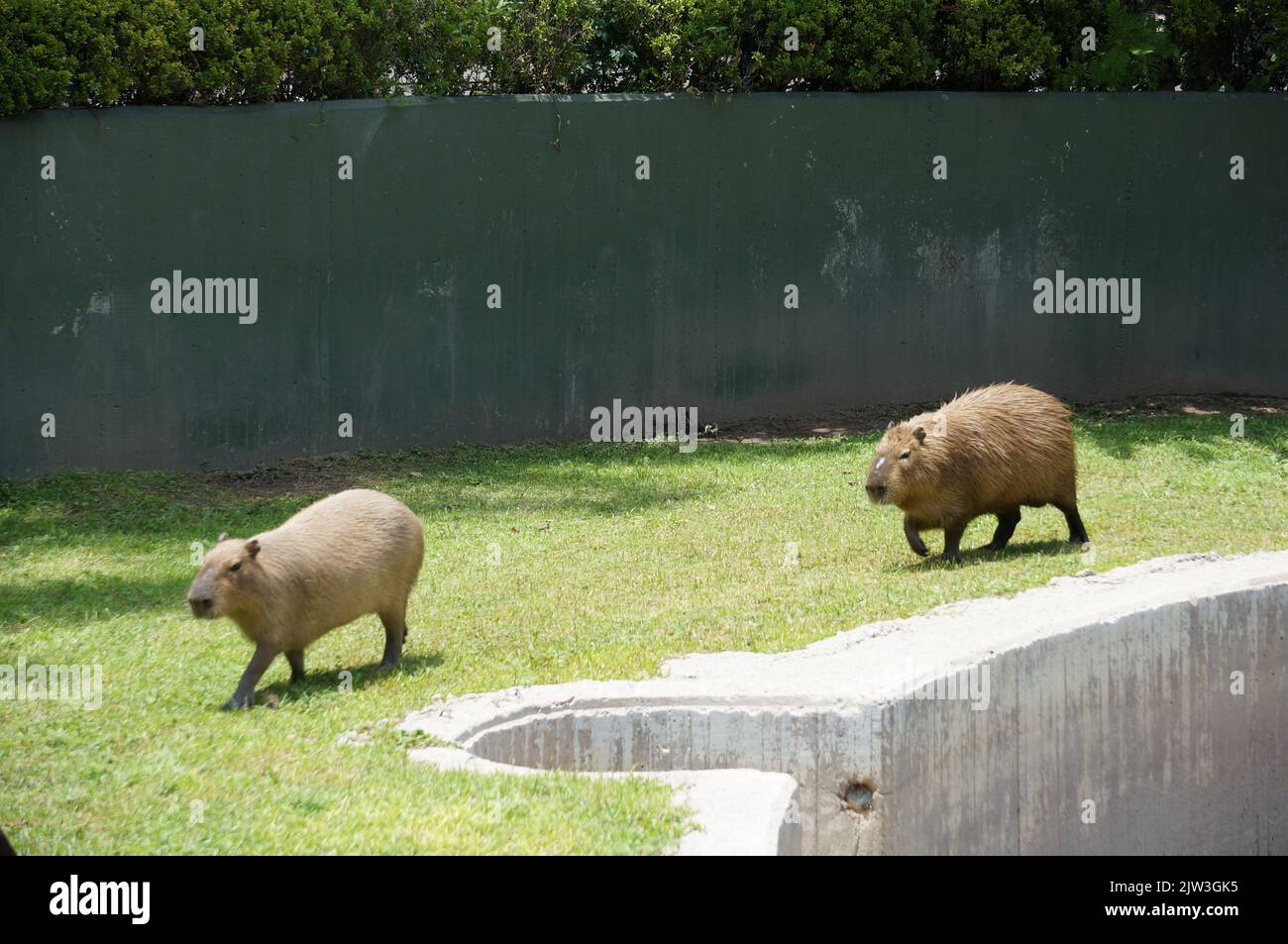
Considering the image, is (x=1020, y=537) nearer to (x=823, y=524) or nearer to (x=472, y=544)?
(x=823, y=524)

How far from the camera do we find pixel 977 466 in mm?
10125

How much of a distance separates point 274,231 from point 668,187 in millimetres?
4044

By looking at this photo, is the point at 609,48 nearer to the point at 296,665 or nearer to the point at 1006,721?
the point at 296,665

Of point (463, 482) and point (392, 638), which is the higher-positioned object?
point (463, 482)

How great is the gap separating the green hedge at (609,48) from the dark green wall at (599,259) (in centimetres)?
32

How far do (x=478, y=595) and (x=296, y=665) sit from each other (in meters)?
2.09

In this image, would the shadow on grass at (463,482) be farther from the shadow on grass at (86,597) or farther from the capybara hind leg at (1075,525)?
the capybara hind leg at (1075,525)

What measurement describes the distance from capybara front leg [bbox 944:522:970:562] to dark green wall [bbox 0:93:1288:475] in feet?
18.4

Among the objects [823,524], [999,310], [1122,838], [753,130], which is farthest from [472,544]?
[999,310]

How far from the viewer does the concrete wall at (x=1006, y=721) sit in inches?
293

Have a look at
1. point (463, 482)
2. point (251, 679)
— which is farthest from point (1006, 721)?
point (463, 482)

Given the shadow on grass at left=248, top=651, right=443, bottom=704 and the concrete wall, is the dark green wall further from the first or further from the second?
the concrete wall

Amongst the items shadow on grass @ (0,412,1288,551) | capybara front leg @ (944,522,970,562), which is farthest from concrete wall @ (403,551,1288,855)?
shadow on grass @ (0,412,1288,551)

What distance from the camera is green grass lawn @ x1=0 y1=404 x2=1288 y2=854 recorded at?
19.6 ft
